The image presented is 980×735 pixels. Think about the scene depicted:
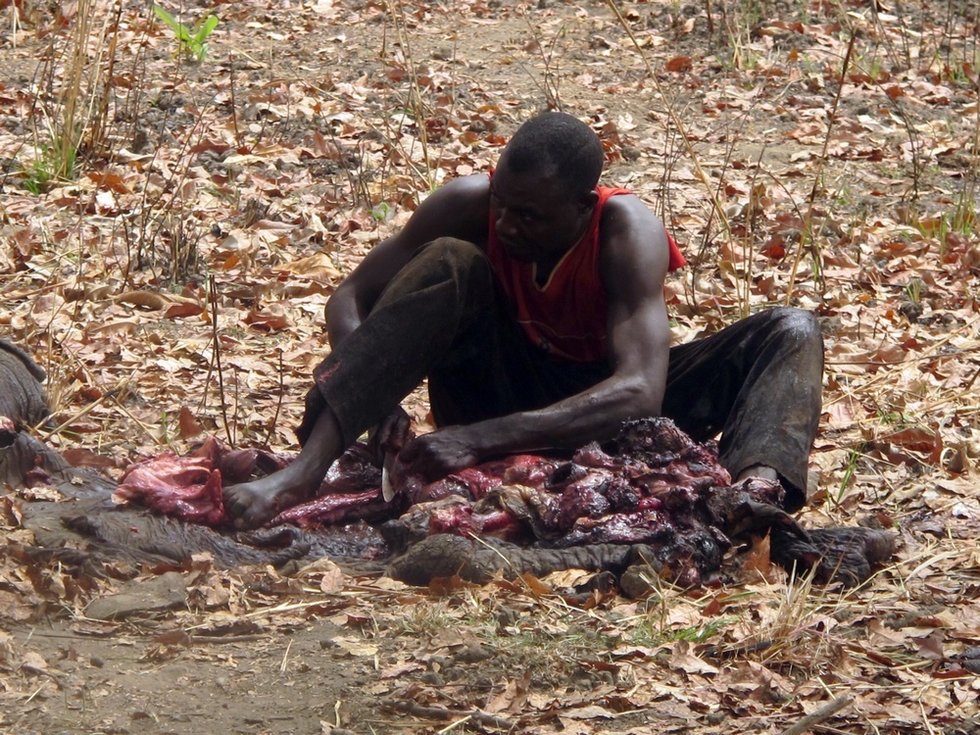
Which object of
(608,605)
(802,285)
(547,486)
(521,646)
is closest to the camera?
(521,646)

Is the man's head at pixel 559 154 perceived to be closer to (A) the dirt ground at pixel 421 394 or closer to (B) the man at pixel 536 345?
(B) the man at pixel 536 345

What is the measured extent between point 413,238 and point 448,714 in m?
1.93

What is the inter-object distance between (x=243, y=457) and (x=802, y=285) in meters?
3.18

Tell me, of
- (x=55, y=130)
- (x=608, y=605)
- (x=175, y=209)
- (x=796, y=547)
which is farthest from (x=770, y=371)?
(x=55, y=130)

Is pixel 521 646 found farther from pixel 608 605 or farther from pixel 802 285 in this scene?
Result: pixel 802 285

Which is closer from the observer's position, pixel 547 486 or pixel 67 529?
pixel 67 529

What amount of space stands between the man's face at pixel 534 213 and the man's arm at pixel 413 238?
15 cm

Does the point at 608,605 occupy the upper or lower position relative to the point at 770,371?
lower

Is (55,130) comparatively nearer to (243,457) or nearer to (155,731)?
(243,457)

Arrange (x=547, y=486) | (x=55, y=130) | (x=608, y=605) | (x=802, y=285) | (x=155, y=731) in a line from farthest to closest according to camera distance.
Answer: (x=55, y=130) < (x=802, y=285) < (x=547, y=486) < (x=608, y=605) < (x=155, y=731)

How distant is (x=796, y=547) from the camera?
3.61m

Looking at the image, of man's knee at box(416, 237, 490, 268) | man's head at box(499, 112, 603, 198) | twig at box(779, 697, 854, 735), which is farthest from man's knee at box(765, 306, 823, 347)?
twig at box(779, 697, 854, 735)

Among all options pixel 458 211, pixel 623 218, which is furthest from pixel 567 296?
pixel 458 211

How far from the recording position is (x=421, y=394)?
17.8 ft
